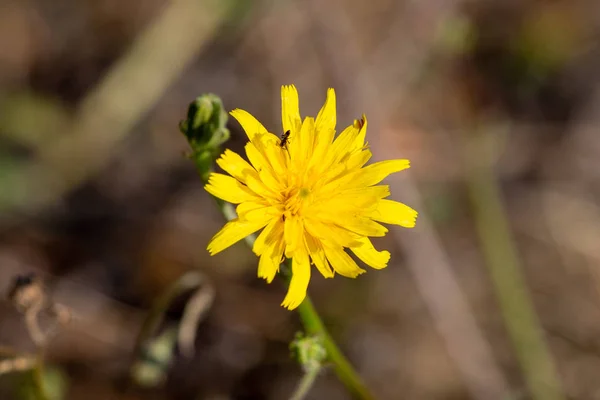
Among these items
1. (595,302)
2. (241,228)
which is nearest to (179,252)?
(241,228)

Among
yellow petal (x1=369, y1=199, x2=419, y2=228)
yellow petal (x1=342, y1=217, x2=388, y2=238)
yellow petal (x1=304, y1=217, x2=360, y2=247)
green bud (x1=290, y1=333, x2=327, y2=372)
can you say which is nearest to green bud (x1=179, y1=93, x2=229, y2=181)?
yellow petal (x1=304, y1=217, x2=360, y2=247)

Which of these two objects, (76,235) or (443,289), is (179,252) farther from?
(443,289)

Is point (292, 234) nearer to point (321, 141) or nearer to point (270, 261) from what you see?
point (270, 261)

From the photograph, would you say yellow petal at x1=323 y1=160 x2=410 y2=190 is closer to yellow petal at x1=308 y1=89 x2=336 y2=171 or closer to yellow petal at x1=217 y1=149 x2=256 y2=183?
yellow petal at x1=308 y1=89 x2=336 y2=171

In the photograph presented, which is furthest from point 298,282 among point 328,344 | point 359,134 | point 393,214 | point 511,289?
point 511,289

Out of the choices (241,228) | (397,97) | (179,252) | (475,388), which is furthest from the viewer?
(397,97)
